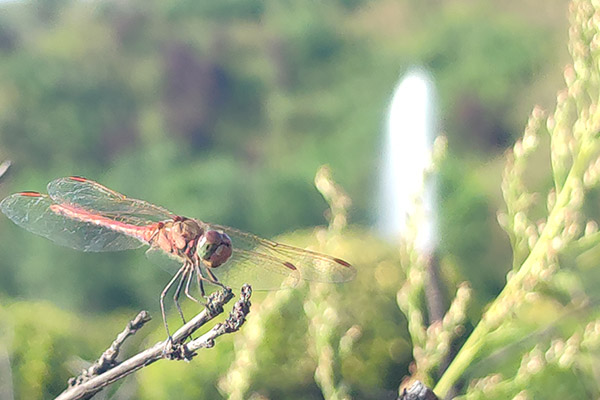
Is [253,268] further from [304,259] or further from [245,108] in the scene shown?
[245,108]

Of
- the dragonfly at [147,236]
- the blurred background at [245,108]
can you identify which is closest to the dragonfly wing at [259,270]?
the dragonfly at [147,236]

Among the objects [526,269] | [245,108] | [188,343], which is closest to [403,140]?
[245,108]

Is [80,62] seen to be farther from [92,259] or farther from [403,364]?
[403,364]

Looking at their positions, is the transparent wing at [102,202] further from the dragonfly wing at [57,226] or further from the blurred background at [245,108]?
the blurred background at [245,108]

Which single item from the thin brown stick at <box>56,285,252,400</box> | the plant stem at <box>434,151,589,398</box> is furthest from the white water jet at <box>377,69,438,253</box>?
the thin brown stick at <box>56,285,252,400</box>

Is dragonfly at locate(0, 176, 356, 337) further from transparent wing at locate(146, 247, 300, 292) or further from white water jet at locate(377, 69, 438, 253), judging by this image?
white water jet at locate(377, 69, 438, 253)
